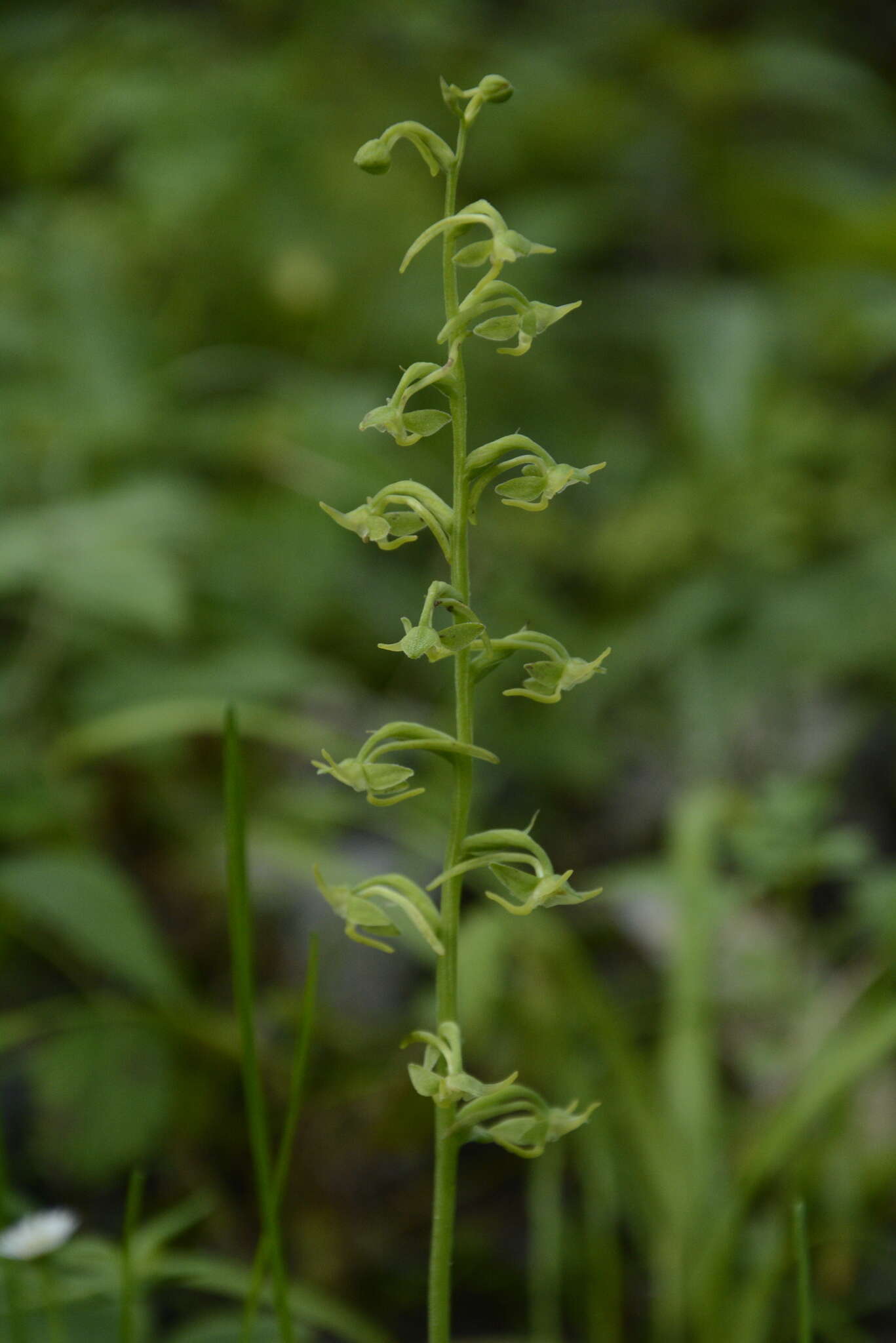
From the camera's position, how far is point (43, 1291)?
3.68ft

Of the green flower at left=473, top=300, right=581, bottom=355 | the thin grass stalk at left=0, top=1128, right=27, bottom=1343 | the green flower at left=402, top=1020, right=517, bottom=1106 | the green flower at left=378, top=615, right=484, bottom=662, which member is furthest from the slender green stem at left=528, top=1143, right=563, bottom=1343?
the green flower at left=473, top=300, right=581, bottom=355

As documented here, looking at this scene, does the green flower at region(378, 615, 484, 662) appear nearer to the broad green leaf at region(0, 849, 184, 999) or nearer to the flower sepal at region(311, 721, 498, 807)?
the flower sepal at region(311, 721, 498, 807)

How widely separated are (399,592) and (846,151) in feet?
17.9

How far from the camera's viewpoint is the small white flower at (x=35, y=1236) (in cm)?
111

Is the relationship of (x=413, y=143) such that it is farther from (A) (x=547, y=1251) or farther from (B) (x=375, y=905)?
(A) (x=547, y=1251)

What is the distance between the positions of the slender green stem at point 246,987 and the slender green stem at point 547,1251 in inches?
32.1

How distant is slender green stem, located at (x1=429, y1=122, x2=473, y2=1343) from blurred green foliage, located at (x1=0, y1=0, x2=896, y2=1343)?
0.41m

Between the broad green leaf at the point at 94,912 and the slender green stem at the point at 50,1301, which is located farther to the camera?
the broad green leaf at the point at 94,912

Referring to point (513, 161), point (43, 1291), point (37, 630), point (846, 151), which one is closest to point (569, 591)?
point (37, 630)

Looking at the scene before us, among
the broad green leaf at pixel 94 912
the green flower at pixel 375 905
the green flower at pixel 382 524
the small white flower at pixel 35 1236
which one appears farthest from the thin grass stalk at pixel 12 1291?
the broad green leaf at pixel 94 912

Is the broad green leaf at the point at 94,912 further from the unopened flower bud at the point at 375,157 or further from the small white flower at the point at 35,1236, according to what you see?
the unopened flower bud at the point at 375,157

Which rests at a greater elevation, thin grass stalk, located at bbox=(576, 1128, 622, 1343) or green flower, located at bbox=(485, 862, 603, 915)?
green flower, located at bbox=(485, 862, 603, 915)

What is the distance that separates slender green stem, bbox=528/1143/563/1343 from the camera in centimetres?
167

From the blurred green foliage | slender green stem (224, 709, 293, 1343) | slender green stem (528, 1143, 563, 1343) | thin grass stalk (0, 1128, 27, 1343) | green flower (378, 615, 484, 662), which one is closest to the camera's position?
green flower (378, 615, 484, 662)
